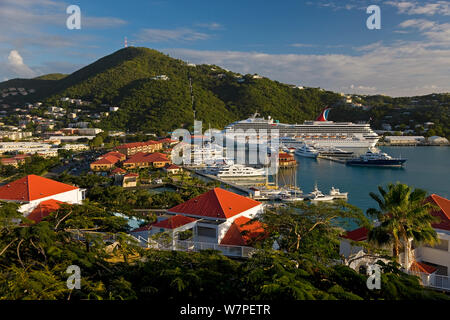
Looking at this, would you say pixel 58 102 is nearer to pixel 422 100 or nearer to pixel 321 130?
pixel 321 130

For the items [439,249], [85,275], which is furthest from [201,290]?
[439,249]

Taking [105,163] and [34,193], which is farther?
[105,163]

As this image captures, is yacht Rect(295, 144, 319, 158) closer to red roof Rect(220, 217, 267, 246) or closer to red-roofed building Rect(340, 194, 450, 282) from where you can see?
red roof Rect(220, 217, 267, 246)

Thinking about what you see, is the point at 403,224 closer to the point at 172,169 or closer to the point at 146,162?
the point at 172,169

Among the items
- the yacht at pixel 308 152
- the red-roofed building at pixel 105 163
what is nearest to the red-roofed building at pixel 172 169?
the red-roofed building at pixel 105 163

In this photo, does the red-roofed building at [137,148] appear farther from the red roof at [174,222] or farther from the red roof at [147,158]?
the red roof at [174,222]

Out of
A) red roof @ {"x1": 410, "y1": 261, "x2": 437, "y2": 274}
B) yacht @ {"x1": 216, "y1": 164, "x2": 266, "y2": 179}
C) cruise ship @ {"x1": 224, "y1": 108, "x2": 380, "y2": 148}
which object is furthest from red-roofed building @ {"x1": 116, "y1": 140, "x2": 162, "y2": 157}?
red roof @ {"x1": 410, "y1": 261, "x2": 437, "y2": 274}

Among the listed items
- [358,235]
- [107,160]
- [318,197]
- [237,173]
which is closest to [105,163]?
[107,160]
